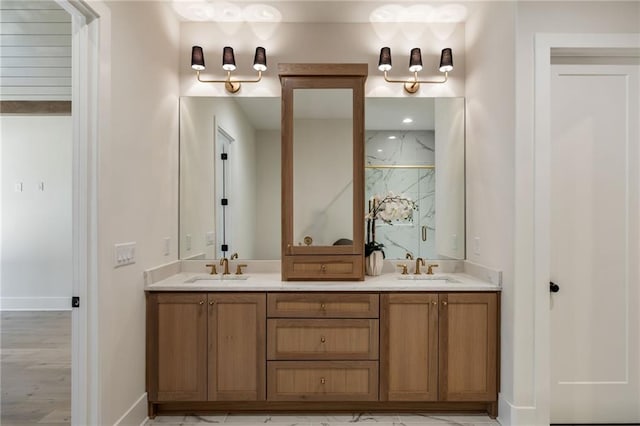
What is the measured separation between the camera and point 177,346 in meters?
2.35

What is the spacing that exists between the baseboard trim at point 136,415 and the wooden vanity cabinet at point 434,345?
1.50 metres

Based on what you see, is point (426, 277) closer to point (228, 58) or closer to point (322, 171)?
point (322, 171)

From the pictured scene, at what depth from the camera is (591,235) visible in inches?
87.0

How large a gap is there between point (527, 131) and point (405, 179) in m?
0.97

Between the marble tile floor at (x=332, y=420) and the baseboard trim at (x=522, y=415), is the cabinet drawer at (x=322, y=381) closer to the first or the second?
the marble tile floor at (x=332, y=420)

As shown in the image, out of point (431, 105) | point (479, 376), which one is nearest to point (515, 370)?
point (479, 376)

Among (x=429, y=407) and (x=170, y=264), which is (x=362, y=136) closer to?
(x=170, y=264)

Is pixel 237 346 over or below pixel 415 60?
below

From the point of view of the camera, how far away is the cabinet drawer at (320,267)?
2549 millimetres

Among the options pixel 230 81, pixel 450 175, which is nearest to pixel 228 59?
pixel 230 81

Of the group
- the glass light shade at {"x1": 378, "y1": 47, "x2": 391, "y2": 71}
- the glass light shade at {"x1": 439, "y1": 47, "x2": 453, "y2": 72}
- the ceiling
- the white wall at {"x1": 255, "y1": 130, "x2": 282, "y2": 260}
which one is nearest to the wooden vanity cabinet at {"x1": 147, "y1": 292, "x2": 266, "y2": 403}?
the white wall at {"x1": 255, "y1": 130, "x2": 282, "y2": 260}

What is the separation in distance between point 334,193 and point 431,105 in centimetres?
111

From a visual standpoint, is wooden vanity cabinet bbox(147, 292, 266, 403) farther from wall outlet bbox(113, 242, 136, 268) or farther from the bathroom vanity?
wall outlet bbox(113, 242, 136, 268)

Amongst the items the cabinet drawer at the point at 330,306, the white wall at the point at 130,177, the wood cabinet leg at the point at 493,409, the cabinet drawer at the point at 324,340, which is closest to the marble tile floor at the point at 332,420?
the wood cabinet leg at the point at 493,409
